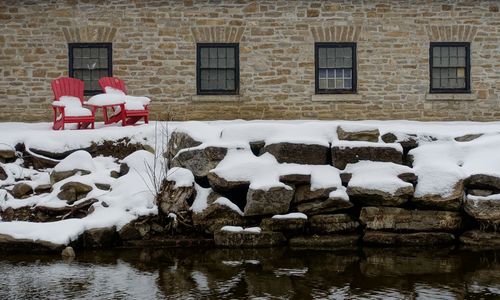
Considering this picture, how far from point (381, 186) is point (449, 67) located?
6.61 meters

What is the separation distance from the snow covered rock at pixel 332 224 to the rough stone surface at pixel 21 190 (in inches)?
173

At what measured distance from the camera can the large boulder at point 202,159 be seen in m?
10.1

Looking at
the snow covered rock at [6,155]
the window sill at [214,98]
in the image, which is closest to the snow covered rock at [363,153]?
the window sill at [214,98]

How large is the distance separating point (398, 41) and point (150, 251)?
8384 mm

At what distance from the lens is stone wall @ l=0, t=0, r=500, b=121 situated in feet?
47.0

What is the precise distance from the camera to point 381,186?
9.34 m

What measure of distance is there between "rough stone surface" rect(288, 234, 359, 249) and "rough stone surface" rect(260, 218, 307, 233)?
0.63 feet

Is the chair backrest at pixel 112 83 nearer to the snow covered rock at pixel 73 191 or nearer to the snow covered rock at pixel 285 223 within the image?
the snow covered rock at pixel 73 191

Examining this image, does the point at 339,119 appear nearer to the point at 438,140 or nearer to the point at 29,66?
the point at 438,140

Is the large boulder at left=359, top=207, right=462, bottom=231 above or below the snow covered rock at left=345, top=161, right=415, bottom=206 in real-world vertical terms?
below

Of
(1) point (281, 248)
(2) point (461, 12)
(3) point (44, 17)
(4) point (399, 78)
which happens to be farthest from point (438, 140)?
(3) point (44, 17)

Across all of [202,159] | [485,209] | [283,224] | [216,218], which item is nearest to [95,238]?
[216,218]

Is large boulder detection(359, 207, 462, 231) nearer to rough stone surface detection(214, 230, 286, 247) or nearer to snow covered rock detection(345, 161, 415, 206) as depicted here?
snow covered rock detection(345, 161, 415, 206)

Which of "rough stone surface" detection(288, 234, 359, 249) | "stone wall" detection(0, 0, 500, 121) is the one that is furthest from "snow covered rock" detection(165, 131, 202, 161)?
"stone wall" detection(0, 0, 500, 121)
